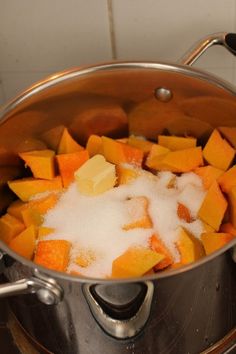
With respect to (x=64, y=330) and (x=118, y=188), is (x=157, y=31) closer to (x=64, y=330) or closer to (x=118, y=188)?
(x=118, y=188)

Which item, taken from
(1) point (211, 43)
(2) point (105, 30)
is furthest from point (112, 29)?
(1) point (211, 43)

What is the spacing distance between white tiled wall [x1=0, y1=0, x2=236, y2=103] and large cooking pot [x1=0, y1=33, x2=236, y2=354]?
0.23 ft

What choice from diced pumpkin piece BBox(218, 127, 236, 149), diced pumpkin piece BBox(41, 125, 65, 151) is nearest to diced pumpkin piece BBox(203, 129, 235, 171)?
diced pumpkin piece BBox(218, 127, 236, 149)

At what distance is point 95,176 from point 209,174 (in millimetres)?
157

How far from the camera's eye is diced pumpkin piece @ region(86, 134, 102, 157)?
0.75 meters

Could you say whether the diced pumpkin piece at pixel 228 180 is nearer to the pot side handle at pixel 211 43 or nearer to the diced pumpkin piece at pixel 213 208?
the diced pumpkin piece at pixel 213 208

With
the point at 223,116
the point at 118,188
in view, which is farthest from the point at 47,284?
the point at 223,116

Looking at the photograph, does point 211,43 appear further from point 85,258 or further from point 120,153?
point 85,258

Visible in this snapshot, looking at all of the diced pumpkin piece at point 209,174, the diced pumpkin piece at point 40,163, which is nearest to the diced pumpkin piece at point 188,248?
the diced pumpkin piece at point 209,174

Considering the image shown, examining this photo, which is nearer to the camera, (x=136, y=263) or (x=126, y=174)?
(x=136, y=263)

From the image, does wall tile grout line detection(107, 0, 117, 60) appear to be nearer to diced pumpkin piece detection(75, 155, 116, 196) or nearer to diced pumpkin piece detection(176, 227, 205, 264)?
diced pumpkin piece detection(75, 155, 116, 196)

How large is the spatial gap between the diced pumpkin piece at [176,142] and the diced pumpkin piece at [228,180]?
69 millimetres

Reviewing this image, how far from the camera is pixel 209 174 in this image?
0.71 metres

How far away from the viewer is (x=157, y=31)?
75cm
